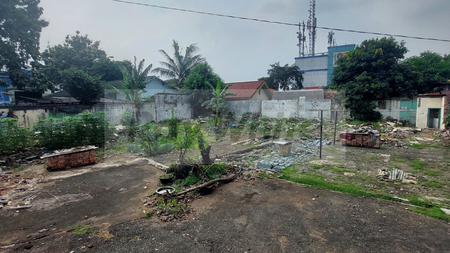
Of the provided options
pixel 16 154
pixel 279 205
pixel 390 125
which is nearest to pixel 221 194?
pixel 279 205

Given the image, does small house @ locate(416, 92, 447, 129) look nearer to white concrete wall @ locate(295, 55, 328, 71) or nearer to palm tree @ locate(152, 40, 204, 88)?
palm tree @ locate(152, 40, 204, 88)

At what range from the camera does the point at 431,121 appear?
13.0m

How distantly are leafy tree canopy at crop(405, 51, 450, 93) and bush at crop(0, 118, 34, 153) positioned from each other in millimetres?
22430

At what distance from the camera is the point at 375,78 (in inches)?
599

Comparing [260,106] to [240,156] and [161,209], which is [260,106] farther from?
[161,209]

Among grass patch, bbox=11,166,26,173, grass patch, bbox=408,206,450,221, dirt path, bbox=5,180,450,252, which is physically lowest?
dirt path, bbox=5,180,450,252

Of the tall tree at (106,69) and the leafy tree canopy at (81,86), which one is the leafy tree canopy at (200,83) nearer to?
the leafy tree canopy at (81,86)

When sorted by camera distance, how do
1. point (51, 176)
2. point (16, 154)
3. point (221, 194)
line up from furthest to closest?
point (16, 154), point (51, 176), point (221, 194)

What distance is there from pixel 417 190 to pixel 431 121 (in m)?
12.0

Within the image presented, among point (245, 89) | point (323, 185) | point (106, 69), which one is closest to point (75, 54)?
point (106, 69)

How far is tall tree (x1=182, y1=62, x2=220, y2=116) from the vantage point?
57.1ft

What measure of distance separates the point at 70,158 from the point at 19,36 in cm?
1285

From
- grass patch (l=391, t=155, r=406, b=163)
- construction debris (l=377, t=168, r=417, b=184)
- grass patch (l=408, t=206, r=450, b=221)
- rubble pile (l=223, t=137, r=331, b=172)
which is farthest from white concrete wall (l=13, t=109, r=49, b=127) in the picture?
grass patch (l=391, t=155, r=406, b=163)

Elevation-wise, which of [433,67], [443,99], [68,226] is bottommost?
[68,226]
